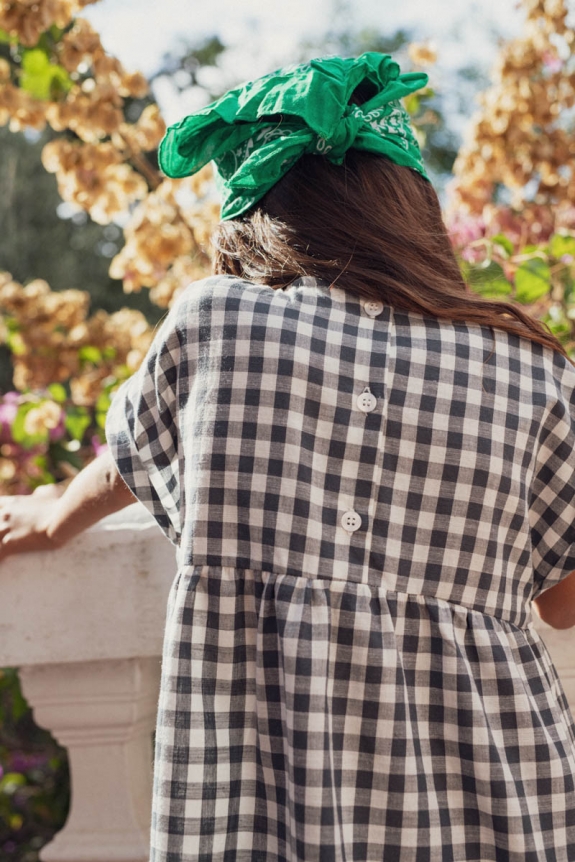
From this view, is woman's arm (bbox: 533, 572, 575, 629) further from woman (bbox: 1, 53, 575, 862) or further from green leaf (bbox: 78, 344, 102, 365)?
green leaf (bbox: 78, 344, 102, 365)

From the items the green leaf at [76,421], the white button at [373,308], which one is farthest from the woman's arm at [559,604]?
the green leaf at [76,421]

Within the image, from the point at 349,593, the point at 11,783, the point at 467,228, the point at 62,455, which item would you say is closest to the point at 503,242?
the point at 467,228

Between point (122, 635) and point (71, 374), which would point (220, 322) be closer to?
point (122, 635)

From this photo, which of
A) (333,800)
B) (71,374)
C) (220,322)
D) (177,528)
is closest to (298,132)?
(220,322)

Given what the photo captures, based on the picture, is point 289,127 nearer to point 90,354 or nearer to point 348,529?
point 348,529

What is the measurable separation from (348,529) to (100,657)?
539mm

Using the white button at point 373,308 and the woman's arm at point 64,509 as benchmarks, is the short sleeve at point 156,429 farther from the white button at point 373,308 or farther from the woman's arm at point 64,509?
the white button at point 373,308

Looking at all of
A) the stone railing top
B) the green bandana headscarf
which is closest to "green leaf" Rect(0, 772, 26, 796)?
the stone railing top

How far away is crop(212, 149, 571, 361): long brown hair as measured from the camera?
1061 mm

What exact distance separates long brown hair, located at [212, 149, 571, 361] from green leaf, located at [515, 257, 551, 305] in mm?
541

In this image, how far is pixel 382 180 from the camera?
3.62 ft

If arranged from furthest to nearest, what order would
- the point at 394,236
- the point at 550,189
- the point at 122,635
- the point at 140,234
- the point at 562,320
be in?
the point at 550,189 < the point at 140,234 < the point at 562,320 < the point at 122,635 < the point at 394,236

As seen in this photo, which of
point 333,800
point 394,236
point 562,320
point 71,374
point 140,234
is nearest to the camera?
point 333,800

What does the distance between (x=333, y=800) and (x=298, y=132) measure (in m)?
0.75
